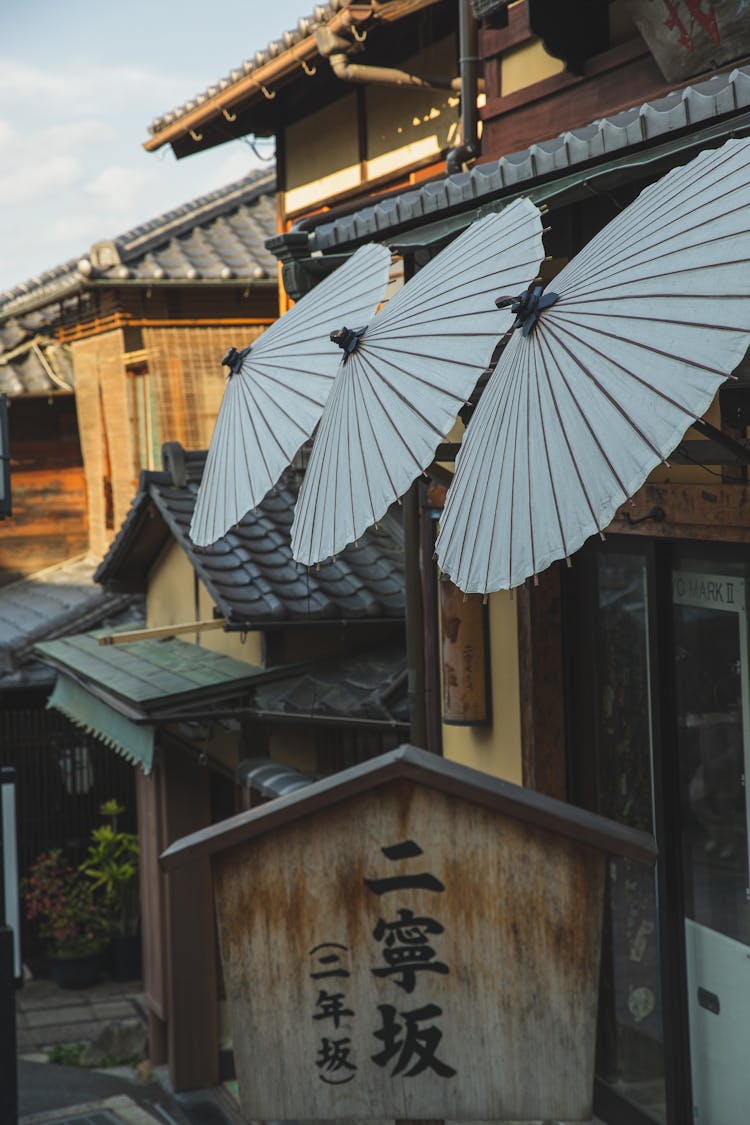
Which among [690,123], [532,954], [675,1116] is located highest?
[690,123]

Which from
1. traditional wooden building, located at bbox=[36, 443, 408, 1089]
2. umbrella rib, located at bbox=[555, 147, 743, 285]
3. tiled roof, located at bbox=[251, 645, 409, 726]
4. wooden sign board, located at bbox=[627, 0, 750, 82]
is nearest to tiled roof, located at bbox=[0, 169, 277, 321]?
traditional wooden building, located at bbox=[36, 443, 408, 1089]

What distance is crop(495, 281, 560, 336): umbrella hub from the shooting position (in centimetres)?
402

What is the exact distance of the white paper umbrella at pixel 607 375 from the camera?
3.52 metres

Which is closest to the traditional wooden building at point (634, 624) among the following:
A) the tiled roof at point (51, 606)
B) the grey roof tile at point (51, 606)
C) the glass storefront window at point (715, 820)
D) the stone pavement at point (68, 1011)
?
the glass storefront window at point (715, 820)

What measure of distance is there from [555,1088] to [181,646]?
8.48 m

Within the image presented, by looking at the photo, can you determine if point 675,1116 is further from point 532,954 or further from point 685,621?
point 532,954

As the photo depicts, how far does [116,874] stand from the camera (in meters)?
15.2

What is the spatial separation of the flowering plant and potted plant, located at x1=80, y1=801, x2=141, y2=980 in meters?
0.12

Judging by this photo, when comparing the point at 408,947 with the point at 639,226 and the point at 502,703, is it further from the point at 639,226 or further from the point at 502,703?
the point at 502,703

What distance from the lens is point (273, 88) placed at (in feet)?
46.6

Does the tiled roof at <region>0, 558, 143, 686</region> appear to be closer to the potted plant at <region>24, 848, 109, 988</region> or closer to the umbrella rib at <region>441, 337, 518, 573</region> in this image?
the potted plant at <region>24, 848, 109, 988</region>

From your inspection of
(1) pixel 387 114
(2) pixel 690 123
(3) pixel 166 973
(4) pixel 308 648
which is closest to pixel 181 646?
(4) pixel 308 648

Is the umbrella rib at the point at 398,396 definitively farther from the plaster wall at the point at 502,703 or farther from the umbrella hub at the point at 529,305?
the plaster wall at the point at 502,703

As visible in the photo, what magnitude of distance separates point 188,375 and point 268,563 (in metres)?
7.83
